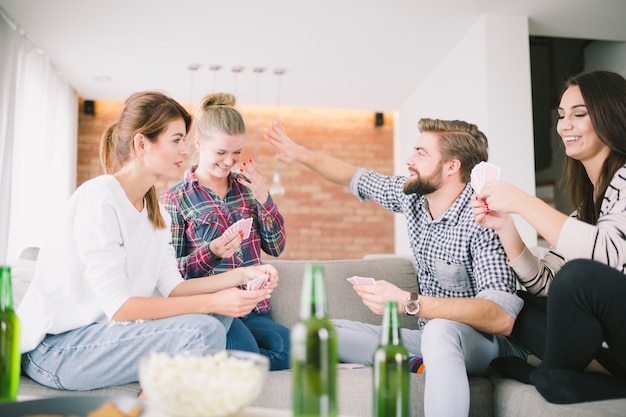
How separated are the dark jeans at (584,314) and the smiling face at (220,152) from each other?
1.44 m

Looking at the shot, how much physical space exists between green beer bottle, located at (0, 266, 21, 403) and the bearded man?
1012mm

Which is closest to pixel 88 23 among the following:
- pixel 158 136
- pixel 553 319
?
pixel 158 136

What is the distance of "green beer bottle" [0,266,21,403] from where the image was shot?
1025 mm

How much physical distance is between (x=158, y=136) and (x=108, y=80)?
4998 millimetres

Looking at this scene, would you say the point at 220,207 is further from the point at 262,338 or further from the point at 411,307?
the point at 411,307

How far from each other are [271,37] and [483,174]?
12.1 feet

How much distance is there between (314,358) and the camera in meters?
0.90

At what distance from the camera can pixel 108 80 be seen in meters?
6.37

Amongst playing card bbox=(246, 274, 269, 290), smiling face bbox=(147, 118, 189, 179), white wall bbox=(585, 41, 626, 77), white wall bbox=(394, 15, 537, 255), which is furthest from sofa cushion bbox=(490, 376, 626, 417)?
white wall bbox=(585, 41, 626, 77)

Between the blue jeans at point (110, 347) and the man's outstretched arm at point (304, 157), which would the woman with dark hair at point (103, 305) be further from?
the man's outstretched arm at point (304, 157)

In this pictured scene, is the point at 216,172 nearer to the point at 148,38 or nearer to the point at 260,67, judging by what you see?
the point at 148,38

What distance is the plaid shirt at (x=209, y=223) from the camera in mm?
2277

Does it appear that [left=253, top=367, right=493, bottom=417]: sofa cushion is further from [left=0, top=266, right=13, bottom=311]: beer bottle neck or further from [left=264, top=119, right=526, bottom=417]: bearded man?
[left=0, top=266, right=13, bottom=311]: beer bottle neck

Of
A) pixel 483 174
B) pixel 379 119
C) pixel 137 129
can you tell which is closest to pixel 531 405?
pixel 483 174
